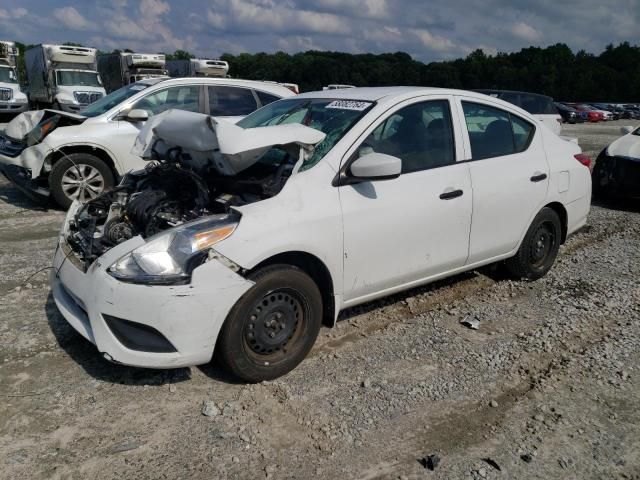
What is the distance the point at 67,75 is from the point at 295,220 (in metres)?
24.5

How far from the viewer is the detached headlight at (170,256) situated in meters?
2.87

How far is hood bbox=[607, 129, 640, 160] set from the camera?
8.38 m

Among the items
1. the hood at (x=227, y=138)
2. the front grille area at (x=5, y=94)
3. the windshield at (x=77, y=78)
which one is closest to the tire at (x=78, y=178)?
the hood at (x=227, y=138)

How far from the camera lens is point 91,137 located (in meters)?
7.02

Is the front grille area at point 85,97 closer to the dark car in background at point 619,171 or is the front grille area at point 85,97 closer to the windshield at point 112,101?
the windshield at point 112,101

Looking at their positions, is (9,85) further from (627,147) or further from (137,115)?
(627,147)

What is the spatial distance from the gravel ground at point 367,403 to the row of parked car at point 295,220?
305mm

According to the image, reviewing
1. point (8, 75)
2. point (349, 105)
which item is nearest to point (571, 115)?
point (8, 75)

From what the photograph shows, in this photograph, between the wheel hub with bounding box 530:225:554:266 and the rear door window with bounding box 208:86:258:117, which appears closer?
the wheel hub with bounding box 530:225:554:266

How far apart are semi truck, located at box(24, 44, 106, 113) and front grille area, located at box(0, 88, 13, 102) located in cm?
139

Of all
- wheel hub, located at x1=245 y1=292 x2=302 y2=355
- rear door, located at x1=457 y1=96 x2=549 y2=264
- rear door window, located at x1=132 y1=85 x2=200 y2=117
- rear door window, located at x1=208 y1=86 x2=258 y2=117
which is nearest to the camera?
wheel hub, located at x1=245 y1=292 x2=302 y2=355

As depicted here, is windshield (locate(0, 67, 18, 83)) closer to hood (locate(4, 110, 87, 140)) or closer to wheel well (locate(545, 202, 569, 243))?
hood (locate(4, 110, 87, 140))

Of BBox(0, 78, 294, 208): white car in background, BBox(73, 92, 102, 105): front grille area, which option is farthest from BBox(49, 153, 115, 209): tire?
BBox(73, 92, 102, 105): front grille area

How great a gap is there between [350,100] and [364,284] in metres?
1.39
